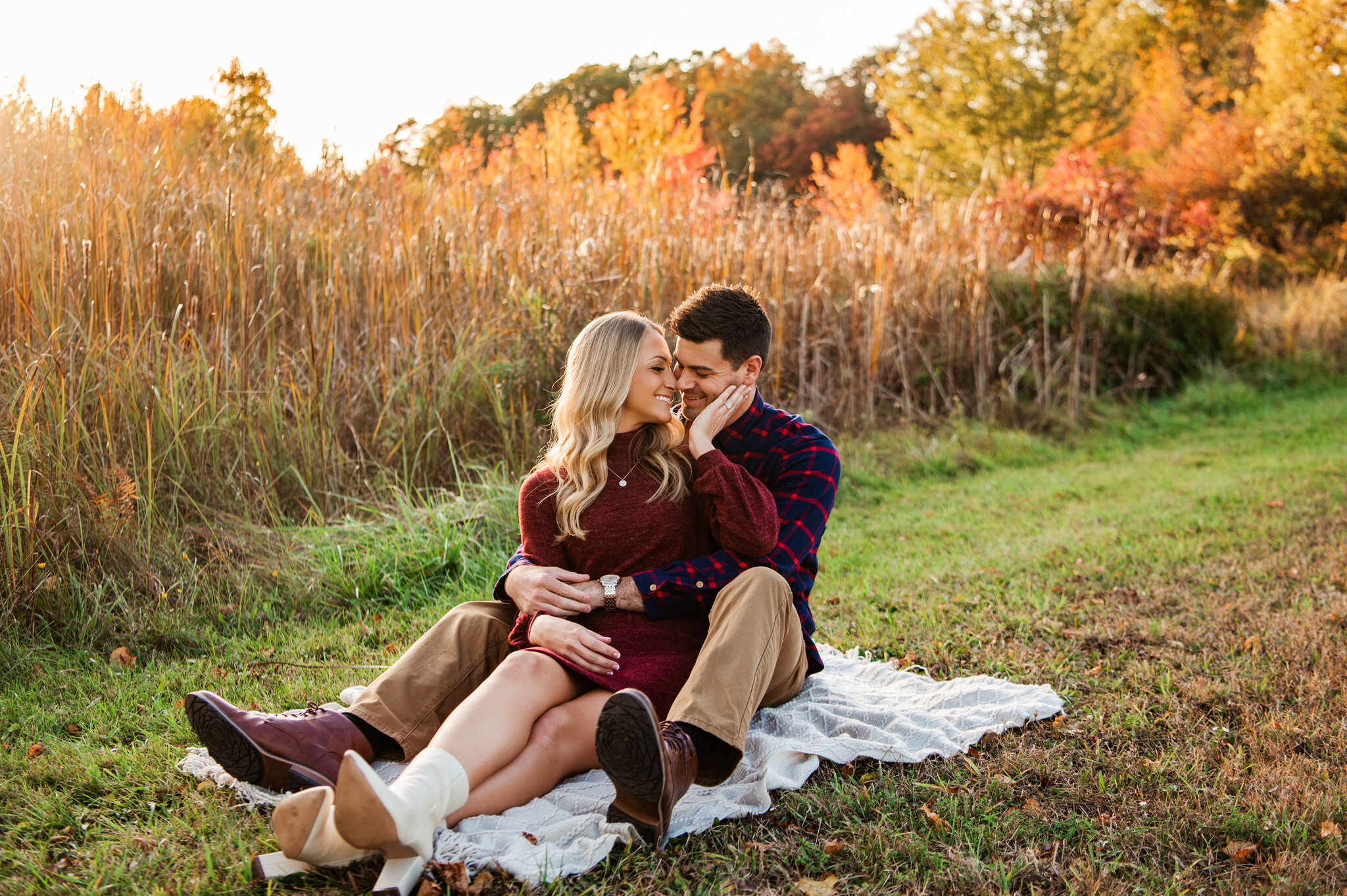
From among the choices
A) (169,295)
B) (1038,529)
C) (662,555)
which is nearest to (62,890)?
(662,555)

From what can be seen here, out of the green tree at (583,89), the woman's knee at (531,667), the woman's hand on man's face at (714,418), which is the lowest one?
the woman's knee at (531,667)

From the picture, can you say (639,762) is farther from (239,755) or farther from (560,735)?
(239,755)

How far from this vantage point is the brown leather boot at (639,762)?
1799 mm

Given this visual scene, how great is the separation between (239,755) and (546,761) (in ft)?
2.18

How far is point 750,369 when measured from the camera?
2.71m

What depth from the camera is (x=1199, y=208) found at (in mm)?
14797

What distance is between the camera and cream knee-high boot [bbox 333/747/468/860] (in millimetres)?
1656

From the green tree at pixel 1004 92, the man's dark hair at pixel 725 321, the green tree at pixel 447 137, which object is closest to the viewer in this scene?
the man's dark hair at pixel 725 321

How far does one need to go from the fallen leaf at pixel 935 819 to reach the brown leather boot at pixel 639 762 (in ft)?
1.97

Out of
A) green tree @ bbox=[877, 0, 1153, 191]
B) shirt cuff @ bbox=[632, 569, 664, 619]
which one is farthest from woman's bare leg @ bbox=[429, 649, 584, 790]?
green tree @ bbox=[877, 0, 1153, 191]

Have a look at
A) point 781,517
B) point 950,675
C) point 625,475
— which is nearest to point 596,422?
point 625,475

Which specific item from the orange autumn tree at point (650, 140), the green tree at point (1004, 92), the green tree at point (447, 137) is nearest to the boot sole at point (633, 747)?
the green tree at point (447, 137)

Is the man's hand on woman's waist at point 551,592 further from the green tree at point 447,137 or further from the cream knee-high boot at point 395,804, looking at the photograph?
the green tree at point 447,137

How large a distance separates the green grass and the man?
0.62ft
